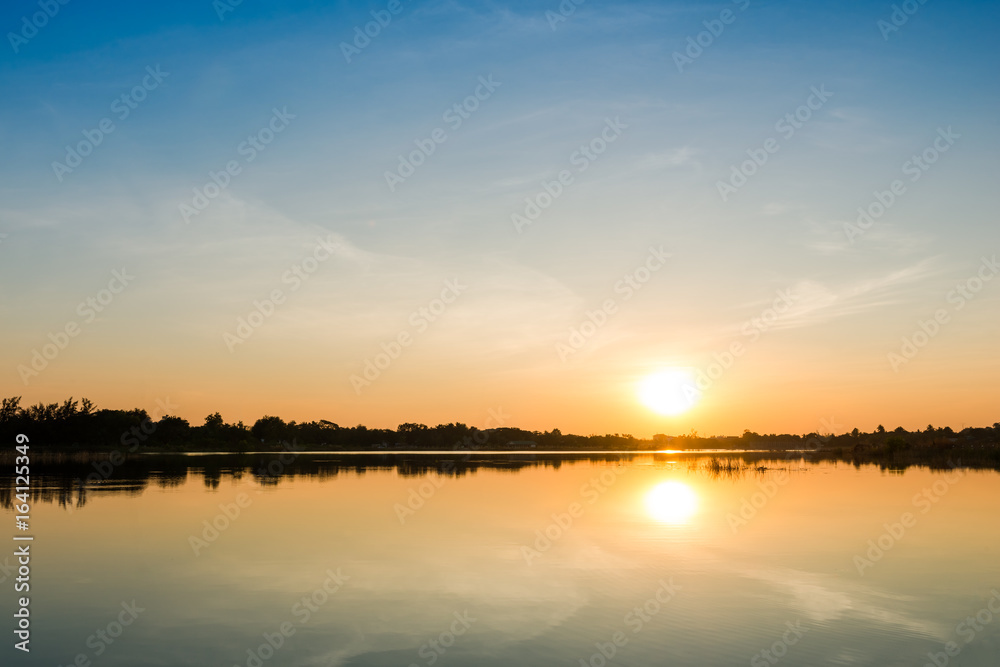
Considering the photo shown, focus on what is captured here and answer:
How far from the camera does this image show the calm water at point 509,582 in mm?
13305

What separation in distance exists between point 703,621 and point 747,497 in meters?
26.8

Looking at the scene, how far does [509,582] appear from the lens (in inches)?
731

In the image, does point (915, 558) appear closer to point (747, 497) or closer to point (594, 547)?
point (594, 547)

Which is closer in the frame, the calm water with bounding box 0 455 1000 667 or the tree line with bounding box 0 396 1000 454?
the calm water with bounding box 0 455 1000 667

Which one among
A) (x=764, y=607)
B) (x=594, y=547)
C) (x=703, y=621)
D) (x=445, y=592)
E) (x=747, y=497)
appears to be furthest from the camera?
(x=747, y=497)

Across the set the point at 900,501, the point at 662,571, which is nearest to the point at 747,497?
the point at 900,501

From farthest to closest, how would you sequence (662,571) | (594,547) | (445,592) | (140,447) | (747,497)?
(140,447), (747,497), (594,547), (662,571), (445,592)

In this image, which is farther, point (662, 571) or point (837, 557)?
point (837, 557)

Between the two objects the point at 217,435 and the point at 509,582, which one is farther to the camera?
the point at 217,435

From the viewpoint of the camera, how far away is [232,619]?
1506cm

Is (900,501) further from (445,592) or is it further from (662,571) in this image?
(445,592)

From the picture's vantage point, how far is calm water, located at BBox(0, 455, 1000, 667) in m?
13.3

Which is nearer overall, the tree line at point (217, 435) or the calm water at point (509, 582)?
the calm water at point (509, 582)

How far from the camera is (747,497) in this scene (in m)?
39.8
